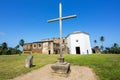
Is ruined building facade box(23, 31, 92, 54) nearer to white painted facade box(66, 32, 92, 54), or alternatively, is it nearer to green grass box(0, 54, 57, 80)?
white painted facade box(66, 32, 92, 54)

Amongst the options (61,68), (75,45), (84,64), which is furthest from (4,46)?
(61,68)

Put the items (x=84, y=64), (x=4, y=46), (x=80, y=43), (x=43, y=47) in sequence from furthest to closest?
(x=4, y=46) < (x=43, y=47) < (x=80, y=43) < (x=84, y=64)

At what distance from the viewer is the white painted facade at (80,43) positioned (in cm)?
3775

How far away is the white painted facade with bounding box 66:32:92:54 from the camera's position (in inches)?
1486

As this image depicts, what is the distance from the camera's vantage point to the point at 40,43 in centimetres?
4519

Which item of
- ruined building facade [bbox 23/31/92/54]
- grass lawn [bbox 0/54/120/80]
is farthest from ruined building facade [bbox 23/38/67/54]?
grass lawn [bbox 0/54/120/80]

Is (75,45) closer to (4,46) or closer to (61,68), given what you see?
(4,46)

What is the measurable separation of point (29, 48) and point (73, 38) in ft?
68.0

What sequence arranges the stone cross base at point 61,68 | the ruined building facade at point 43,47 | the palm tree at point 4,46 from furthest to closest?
Answer: the palm tree at point 4,46, the ruined building facade at point 43,47, the stone cross base at point 61,68

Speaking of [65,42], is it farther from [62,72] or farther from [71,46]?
[62,72]

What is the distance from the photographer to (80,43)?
38.0 meters

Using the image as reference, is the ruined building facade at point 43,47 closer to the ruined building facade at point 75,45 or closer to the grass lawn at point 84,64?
the ruined building facade at point 75,45

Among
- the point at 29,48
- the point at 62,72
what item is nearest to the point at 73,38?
the point at 29,48

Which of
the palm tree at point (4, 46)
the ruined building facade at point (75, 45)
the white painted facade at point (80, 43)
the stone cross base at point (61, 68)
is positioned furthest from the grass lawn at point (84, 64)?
the palm tree at point (4, 46)
